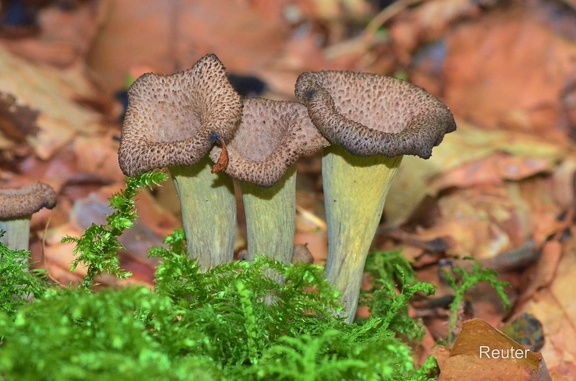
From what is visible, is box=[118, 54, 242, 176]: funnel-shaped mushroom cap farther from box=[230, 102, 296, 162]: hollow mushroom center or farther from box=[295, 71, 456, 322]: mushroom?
box=[295, 71, 456, 322]: mushroom

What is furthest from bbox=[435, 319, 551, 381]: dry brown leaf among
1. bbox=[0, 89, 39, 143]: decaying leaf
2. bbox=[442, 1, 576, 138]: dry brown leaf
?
bbox=[442, 1, 576, 138]: dry brown leaf

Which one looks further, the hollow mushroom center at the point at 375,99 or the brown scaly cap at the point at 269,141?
the hollow mushroom center at the point at 375,99

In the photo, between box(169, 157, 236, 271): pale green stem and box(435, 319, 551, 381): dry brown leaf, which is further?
box(169, 157, 236, 271): pale green stem

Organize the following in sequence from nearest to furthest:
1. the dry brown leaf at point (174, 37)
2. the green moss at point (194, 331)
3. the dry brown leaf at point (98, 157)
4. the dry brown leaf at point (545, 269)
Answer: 1. the green moss at point (194, 331)
2. the dry brown leaf at point (545, 269)
3. the dry brown leaf at point (98, 157)
4. the dry brown leaf at point (174, 37)

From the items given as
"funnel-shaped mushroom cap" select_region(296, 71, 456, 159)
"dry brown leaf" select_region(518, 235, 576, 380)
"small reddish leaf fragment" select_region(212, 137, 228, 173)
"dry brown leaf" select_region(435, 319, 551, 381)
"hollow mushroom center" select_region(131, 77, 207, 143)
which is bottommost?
"dry brown leaf" select_region(518, 235, 576, 380)

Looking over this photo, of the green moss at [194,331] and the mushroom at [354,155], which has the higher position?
the mushroom at [354,155]

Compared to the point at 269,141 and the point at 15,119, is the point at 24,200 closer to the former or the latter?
the point at 269,141

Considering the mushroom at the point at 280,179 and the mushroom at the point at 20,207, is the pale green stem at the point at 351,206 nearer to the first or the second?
the mushroom at the point at 280,179

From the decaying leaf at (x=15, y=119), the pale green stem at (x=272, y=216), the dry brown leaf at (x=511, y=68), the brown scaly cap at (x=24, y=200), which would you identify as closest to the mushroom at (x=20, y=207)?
the brown scaly cap at (x=24, y=200)
